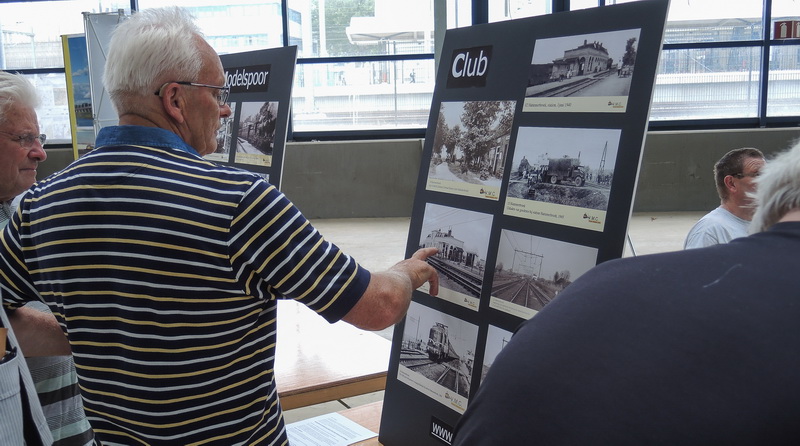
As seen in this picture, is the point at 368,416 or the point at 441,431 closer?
the point at 441,431

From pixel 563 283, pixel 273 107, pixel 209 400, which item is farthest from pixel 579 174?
pixel 273 107

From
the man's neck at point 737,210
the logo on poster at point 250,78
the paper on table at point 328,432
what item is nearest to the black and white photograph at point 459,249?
the paper on table at point 328,432

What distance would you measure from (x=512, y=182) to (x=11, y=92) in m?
1.40

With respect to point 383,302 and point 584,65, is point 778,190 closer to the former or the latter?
point 584,65

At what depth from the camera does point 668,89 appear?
830cm

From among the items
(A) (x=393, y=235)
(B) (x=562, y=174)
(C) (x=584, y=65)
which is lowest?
(A) (x=393, y=235)

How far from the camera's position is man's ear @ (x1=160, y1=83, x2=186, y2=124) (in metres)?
1.30

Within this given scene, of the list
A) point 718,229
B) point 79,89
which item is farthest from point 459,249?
point 79,89

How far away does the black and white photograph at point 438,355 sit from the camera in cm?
156

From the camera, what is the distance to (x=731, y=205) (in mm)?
3387

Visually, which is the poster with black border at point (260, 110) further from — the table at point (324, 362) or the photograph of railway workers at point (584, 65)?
the photograph of railway workers at point (584, 65)

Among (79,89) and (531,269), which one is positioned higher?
Answer: (531,269)

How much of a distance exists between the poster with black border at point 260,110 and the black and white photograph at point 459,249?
924mm

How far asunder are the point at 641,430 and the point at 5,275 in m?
1.31
